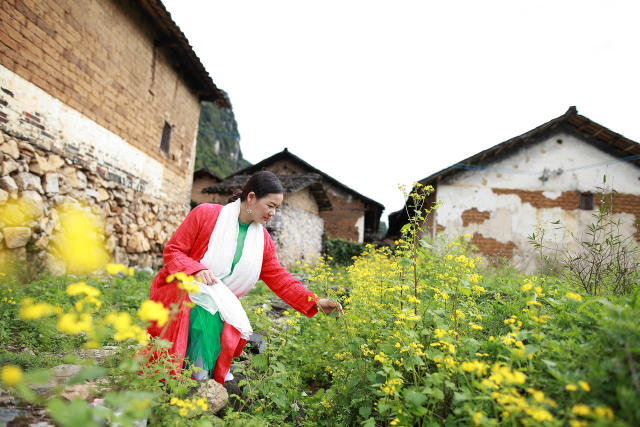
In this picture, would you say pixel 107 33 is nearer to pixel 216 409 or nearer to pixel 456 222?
pixel 216 409

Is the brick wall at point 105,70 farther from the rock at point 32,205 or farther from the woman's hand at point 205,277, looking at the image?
the woman's hand at point 205,277

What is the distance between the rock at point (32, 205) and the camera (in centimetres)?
439

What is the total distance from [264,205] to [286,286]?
70 centimetres

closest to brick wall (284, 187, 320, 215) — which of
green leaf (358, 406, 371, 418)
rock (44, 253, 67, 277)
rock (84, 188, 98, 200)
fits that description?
rock (84, 188, 98, 200)

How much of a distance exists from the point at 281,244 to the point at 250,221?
6.96m

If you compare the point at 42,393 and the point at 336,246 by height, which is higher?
the point at 336,246

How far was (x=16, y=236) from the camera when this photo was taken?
14.0 ft

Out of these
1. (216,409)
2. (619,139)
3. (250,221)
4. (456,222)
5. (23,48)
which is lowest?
(216,409)

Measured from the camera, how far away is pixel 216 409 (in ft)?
6.46

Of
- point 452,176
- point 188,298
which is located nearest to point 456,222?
point 452,176

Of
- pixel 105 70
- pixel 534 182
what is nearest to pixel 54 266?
pixel 105 70

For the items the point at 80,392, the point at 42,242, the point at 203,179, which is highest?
the point at 203,179

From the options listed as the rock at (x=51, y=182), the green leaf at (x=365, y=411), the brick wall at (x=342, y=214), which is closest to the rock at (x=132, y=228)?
the rock at (x=51, y=182)

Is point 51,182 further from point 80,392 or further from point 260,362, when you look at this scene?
point 260,362
